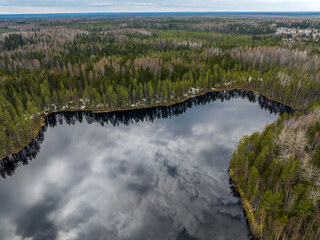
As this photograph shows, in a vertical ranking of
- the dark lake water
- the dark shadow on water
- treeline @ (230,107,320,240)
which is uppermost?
treeline @ (230,107,320,240)

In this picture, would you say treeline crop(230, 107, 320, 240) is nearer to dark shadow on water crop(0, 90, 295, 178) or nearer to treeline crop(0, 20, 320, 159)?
dark shadow on water crop(0, 90, 295, 178)

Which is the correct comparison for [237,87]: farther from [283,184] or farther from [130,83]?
[283,184]

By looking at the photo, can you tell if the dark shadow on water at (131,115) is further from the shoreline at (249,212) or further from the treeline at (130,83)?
the shoreline at (249,212)

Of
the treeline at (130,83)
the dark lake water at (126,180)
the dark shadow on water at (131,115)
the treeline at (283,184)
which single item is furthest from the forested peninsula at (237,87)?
the dark lake water at (126,180)

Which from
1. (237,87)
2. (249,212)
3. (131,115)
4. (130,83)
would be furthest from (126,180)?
(237,87)

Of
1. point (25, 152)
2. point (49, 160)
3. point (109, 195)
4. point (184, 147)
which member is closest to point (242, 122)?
point (184, 147)

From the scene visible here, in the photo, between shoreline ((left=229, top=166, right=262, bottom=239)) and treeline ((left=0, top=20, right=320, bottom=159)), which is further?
treeline ((left=0, top=20, right=320, bottom=159))

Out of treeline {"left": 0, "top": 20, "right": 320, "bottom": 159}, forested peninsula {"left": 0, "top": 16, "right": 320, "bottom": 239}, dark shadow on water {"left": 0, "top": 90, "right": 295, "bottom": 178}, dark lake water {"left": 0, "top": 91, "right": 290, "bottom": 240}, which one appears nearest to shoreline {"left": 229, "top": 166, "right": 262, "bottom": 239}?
forested peninsula {"left": 0, "top": 16, "right": 320, "bottom": 239}

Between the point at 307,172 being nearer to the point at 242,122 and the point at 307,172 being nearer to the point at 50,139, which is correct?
the point at 242,122
